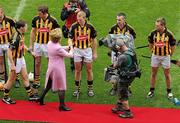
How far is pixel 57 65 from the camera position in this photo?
9672 millimetres

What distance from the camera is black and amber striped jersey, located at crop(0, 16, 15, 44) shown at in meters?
10.8

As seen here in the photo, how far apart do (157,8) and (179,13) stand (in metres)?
0.69

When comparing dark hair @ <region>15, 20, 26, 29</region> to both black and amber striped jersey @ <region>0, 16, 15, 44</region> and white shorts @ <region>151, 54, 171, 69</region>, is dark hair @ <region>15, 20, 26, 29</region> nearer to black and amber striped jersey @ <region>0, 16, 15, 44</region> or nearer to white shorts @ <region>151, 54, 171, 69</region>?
black and amber striped jersey @ <region>0, 16, 15, 44</region>

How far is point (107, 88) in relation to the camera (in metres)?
11.0

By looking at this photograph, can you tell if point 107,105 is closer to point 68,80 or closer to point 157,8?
point 68,80

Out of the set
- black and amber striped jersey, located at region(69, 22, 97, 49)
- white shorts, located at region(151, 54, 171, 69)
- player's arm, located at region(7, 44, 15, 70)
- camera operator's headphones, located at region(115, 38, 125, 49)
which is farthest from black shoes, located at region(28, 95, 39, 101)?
white shorts, located at region(151, 54, 171, 69)

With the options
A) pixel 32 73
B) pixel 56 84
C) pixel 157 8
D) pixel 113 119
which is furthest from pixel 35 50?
pixel 157 8

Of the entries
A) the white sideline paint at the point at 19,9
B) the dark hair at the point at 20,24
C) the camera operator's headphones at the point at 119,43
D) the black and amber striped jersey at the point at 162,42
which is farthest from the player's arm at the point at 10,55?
the white sideline paint at the point at 19,9

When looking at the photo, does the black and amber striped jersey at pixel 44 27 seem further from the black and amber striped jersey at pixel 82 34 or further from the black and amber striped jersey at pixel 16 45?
the black and amber striped jersey at pixel 16 45

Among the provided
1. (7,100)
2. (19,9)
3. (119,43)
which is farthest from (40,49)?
(19,9)

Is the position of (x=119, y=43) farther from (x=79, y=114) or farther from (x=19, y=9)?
(x=19, y=9)

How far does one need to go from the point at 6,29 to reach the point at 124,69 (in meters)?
2.90

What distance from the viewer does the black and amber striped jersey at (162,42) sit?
33.3ft

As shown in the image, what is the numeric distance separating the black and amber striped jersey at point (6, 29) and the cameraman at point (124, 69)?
2638 millimetres
